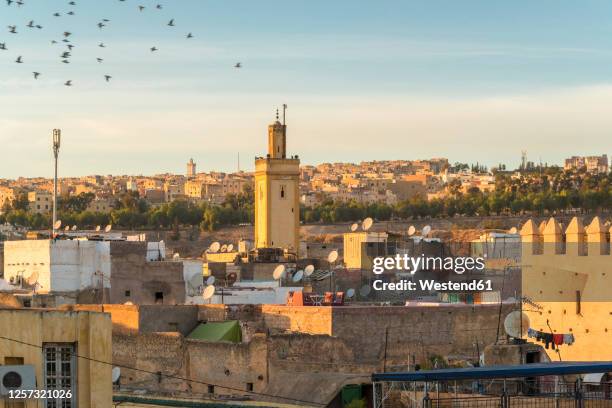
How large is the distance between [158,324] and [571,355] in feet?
45.5

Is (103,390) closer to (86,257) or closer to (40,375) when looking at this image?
(40,375)

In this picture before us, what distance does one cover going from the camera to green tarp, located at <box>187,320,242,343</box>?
37.4 meters

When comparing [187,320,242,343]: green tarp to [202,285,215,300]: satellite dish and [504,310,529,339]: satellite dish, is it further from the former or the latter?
[504,310,529,339]: satellite dish

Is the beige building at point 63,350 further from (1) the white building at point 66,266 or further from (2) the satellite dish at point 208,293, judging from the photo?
(1) the white building at point 66,266

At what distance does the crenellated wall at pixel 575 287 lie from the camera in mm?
26703

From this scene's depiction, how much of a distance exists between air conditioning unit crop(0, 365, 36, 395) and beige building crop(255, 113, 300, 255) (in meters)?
53.3

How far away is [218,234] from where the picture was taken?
12562 cm

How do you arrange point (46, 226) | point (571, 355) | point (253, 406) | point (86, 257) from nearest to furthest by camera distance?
1. point (253, 406)
2. point (571, 355)
3. point (86, 257)
4. point (46, 226)

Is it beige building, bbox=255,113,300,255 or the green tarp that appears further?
beige building, bbox=255,113,300,255

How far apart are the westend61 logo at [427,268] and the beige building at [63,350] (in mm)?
28096

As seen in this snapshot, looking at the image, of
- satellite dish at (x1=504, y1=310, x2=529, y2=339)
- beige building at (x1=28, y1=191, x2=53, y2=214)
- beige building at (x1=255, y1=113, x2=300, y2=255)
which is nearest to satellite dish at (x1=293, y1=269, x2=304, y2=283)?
beige building at (x1=255, y1=113, x2=300, y2=255)

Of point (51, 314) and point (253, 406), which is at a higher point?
point (51, 314)

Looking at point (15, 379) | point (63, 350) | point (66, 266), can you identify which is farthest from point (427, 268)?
point (15, 379)

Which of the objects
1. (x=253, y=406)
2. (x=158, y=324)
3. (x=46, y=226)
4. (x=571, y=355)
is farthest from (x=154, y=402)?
(x=46, y=226)
